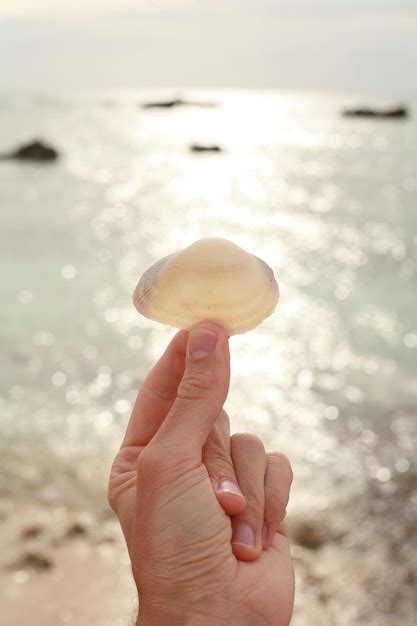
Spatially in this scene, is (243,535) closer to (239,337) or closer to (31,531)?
(31,531)

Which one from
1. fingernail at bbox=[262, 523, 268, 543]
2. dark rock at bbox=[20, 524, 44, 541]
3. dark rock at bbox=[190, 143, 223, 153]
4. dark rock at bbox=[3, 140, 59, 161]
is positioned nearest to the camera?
fingernail at bbox=[262, 523, 268, 543]

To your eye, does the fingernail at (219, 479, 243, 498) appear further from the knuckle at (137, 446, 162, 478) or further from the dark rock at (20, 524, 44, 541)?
the dark rock at (20, 524, 44, 541)

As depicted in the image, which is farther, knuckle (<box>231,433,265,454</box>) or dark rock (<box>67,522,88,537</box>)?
dark rock (<box>67,522,88,537</box>)

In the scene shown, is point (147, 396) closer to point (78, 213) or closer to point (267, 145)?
point (78, 213)

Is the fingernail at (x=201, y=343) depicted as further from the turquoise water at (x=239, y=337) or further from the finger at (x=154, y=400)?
the turquoise water at (x=239, y=337)

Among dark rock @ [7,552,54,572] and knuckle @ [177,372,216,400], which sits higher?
knuckle @ [177,372,216,400]

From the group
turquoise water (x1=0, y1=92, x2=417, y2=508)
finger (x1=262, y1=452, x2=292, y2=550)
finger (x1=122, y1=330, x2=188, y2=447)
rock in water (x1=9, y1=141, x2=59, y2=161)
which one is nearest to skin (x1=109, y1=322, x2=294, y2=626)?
finger (x1=262, y1=452, x2=292, y2=550)

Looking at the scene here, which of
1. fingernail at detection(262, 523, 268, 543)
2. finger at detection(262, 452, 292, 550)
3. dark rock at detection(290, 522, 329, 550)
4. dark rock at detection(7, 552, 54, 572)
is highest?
finger at detection(262, 452, 292, 550)

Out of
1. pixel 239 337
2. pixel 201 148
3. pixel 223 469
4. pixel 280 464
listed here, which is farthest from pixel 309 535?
pixel 201 148
